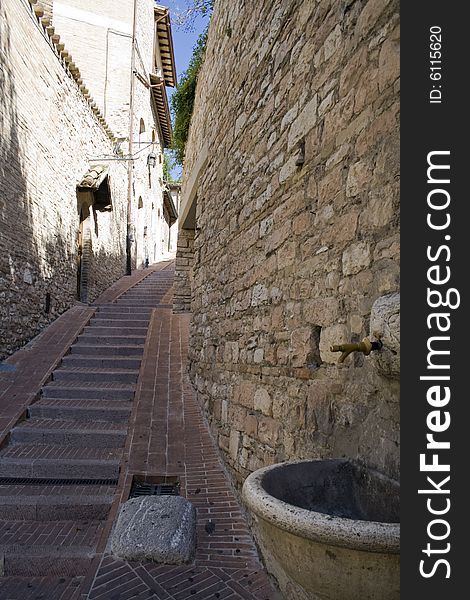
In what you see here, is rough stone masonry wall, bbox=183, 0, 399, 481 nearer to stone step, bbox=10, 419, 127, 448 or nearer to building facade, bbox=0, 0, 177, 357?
stone step, bbox=10, 419, 127, 448

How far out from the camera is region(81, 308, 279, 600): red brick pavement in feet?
8.64

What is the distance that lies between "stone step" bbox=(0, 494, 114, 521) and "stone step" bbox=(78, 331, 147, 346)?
4.22 metres

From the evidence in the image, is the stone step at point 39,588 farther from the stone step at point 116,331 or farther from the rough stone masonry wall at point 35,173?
the stone step at point 116,331

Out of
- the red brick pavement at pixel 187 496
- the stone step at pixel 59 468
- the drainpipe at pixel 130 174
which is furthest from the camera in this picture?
the drainpipe at pixel 130 174

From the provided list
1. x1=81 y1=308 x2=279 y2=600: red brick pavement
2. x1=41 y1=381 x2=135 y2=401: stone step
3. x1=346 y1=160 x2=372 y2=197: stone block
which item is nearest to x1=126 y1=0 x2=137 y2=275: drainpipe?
x1=81 y1=308 x2=279 y2=600: red brick pavement

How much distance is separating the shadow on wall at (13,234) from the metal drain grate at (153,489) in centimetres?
400

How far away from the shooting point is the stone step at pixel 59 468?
4.01m

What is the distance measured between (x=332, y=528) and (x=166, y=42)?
84.3 ft

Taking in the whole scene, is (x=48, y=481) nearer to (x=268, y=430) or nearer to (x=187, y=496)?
(x=187, y=496)

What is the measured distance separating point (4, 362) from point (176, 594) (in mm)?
5244

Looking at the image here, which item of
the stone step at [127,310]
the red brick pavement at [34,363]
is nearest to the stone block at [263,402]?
the red brick pavement at [34,363]

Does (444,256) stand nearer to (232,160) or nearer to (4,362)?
(232,160)

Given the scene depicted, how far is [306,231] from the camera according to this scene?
103 inches

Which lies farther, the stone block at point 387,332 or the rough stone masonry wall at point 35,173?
the rough stone masonry wall at point 35,173
